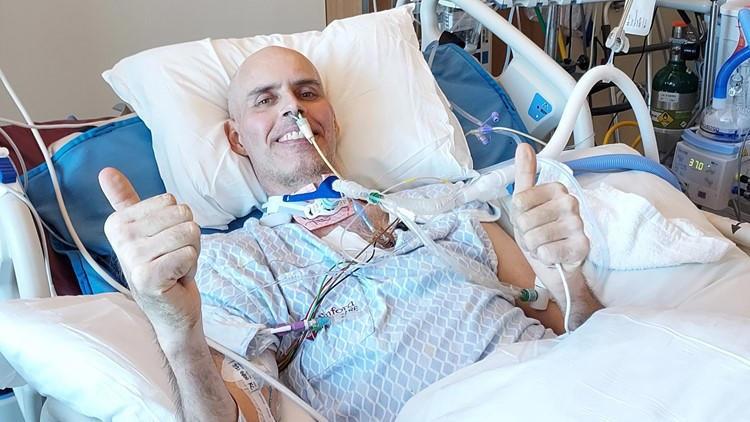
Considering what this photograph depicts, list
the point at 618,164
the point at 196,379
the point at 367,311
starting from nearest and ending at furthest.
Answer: the point at 196,379 → the point at 367,311 → the point at 618,164

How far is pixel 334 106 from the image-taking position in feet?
6.20

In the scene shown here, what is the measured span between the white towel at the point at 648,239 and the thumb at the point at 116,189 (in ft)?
2.78

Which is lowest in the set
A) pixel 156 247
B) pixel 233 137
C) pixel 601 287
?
pixel 601 287

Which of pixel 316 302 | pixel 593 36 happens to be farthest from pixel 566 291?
pixel 593 36

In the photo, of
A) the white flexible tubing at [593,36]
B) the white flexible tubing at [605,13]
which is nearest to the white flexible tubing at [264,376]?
the white flexible tubing at [593,36]

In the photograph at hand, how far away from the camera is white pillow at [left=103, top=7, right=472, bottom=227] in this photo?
5.57 ft

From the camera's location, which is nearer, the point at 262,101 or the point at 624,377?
the point at 624,377

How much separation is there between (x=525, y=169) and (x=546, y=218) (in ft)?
0.24

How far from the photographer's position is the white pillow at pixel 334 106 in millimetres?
1699

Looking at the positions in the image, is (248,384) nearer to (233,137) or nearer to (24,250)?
(24,250)

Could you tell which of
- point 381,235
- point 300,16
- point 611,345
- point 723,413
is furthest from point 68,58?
point 723,413

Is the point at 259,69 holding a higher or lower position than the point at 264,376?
higher

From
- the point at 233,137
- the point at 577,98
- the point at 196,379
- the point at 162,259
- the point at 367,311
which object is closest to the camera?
the point at 162,259

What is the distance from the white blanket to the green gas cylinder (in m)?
1.40
